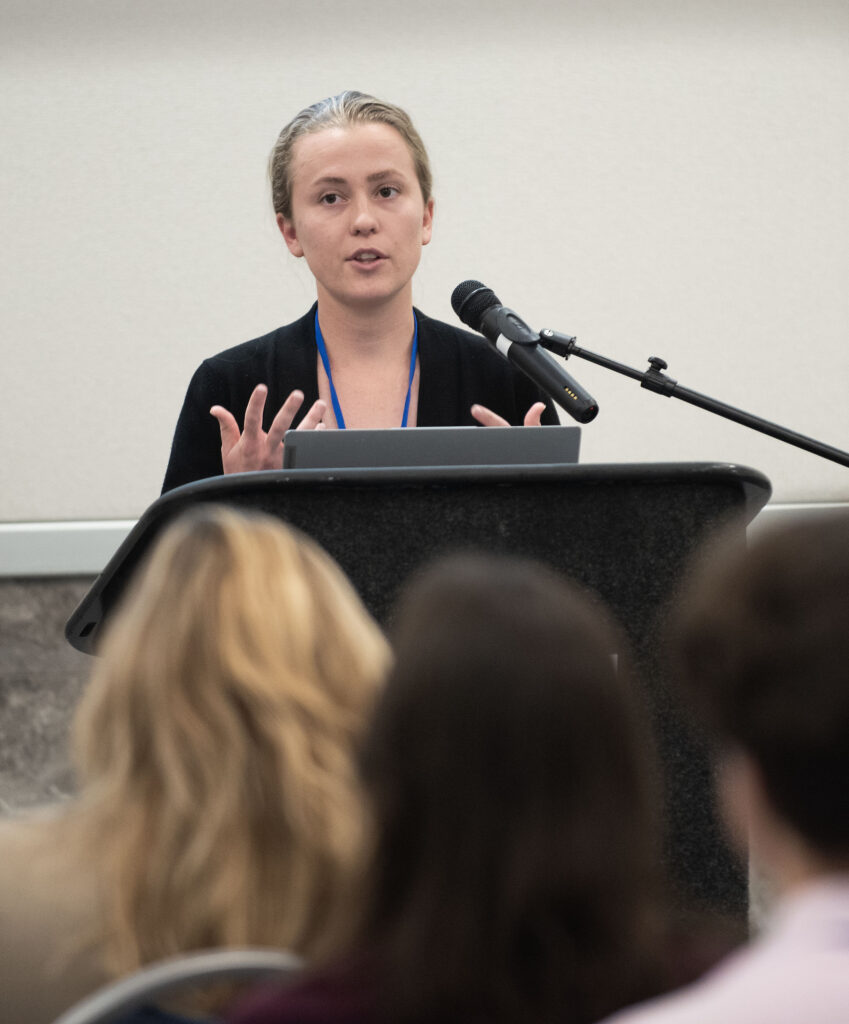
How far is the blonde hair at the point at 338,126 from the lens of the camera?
7.45 ft

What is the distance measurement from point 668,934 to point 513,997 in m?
0.11

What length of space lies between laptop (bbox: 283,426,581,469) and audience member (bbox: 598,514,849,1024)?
86cm

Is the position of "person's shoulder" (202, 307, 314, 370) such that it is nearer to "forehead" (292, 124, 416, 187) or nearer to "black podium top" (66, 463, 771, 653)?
"forehead" (292, 124, 416, 187)

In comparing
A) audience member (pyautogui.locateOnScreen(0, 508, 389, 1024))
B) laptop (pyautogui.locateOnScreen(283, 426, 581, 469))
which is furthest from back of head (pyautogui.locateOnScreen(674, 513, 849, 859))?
laptop (pyautogui.locateOnScreen(283, 426, 581, 469))

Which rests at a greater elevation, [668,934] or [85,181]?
[85,181]

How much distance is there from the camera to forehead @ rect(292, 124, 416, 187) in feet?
7.28

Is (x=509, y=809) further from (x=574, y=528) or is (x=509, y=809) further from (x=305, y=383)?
(x=305, y=383)

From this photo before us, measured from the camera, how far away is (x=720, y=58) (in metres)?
3.37

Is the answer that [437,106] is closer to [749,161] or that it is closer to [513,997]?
[749,161]

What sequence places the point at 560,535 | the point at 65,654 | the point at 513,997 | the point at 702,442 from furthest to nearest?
the point at 702,442 → the point at 65,654 → the point at 560,535 → the point at 513,997

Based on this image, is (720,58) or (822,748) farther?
(720,58)

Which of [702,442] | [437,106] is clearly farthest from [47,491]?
[702,442]

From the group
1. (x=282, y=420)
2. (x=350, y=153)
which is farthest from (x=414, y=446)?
(x=350, y=153)

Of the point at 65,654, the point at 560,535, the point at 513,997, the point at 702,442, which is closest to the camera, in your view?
the point at 513,997
